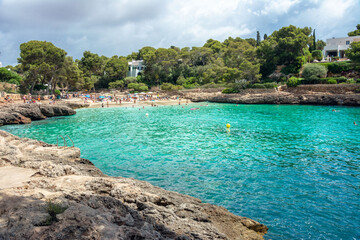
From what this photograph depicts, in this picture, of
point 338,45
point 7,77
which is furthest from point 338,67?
point 7,77

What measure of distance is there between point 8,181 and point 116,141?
12026 mm

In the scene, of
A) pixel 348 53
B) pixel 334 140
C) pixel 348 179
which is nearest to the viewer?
pixel 348 179

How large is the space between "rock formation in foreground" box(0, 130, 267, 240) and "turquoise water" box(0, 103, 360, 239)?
2.05 meters

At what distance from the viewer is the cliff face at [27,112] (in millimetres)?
28212

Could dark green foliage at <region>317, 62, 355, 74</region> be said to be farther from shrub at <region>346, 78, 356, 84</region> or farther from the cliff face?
the cliff face

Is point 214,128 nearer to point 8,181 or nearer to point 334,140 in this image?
point 334,140

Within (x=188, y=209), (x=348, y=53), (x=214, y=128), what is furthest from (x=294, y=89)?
(x=188, y=209)

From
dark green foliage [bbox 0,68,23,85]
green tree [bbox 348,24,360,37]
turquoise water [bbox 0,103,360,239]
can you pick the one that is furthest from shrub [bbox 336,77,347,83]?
dark green foliage [bbox 0,68,23,85]

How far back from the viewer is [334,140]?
18.6m

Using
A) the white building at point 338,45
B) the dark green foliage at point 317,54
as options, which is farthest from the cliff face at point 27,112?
the white building at point 338,45

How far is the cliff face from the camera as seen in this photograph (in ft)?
92.6

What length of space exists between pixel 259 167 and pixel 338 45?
230 ft

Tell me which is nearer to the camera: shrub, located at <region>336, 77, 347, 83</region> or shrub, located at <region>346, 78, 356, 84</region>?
shrub, located at <region>346, 78, 356, 84</region>

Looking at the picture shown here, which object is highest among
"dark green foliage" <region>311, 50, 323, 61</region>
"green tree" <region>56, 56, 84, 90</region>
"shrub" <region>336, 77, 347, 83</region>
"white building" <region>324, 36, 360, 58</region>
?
"white building" <region>324, 36, 360, 58</region>
